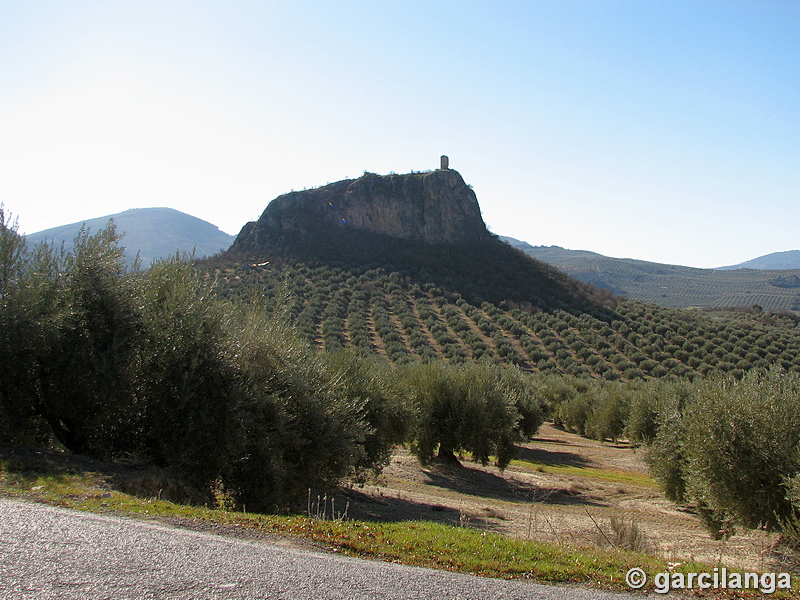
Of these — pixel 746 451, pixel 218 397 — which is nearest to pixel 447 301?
pixel 746 451

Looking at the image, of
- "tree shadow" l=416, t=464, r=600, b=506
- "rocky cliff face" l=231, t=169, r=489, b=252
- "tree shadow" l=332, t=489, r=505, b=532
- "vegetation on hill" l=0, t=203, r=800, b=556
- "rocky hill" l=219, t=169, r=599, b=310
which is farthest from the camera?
"rocky cliff face" l=231, t=169, r=489, b=252

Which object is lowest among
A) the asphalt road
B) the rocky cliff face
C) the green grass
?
the green grass

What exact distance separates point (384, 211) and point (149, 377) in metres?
77.5

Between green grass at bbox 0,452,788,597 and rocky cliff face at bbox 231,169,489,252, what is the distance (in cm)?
7174

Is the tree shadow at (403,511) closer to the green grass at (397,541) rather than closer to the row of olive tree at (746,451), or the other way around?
the row of olive tree at (746,451)

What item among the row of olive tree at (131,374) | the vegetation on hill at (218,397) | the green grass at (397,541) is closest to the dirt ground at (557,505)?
Answer: the vegetation on hill at (218,397)

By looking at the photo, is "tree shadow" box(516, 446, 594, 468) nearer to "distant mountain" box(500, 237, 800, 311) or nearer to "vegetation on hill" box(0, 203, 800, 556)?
"vegetation on hill" box(0, 203, 800, 556)

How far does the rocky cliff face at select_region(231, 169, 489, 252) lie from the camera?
81.4 meters

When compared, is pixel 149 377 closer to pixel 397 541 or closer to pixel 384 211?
pixel 397 541

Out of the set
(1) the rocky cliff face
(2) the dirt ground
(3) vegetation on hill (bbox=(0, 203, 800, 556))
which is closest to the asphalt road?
(2) the dirt ground

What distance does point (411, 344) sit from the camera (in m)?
55.5

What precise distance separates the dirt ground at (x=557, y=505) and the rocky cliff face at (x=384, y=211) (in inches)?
2159

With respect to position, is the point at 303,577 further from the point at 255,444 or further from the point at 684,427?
the point at 684,427

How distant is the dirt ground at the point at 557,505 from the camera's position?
11578mm
